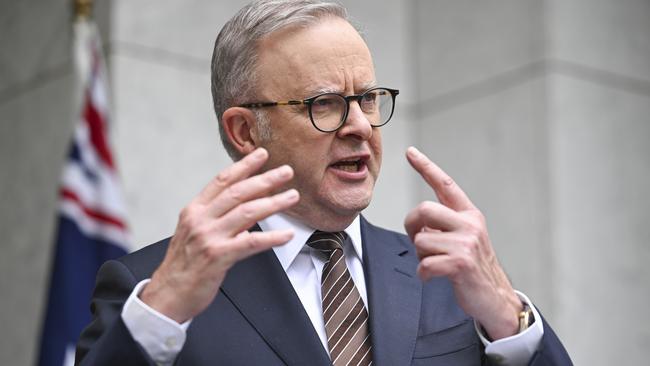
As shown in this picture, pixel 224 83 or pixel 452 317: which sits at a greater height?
pixel 224 83

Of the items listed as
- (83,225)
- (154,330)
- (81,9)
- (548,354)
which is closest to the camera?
(154,330)

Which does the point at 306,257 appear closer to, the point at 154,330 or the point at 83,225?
the point at 154,330

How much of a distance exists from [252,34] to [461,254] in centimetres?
89

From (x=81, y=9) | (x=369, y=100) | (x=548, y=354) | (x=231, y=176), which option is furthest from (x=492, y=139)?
(x=231, y=176)

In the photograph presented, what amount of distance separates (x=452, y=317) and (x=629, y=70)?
3.14 meters

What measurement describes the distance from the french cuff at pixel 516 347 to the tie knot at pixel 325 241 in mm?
500

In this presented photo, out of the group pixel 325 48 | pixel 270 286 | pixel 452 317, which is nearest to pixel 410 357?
pixel 452 317

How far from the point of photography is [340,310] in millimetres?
2465

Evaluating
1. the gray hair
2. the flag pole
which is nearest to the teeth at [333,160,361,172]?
the gray hair

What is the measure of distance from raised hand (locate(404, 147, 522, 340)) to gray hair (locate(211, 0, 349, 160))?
0.55 m

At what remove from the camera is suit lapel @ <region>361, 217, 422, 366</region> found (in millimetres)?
2426

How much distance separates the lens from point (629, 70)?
5266 mm

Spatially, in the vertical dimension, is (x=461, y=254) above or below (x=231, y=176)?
below

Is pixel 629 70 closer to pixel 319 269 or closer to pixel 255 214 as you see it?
pixel 319 269
